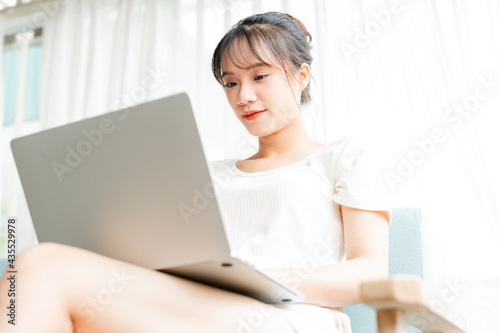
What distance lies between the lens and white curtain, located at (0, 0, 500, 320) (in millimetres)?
2008

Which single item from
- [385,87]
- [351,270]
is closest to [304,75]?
[351,270]

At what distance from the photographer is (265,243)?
3.82ft

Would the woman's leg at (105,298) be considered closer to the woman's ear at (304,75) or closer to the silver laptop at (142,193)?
the silver laptop at (142,193)

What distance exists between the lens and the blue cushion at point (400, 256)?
4.20 ft

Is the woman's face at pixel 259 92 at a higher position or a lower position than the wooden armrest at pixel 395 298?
higher

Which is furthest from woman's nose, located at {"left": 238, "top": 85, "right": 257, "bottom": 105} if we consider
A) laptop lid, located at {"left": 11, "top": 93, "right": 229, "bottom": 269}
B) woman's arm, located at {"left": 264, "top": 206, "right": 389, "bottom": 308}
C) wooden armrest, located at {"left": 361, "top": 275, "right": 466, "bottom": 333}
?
wooden armrest, located at {"left": 361, "top": 275, "right": 466, "bottom": 333}

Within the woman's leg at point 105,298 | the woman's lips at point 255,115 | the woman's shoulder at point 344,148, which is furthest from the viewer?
the woman's lips at point 255,115

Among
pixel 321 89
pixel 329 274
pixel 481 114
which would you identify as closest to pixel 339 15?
pixel 321 89

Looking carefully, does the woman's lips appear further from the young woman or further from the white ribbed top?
the white ribbed top

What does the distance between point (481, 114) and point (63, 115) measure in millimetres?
2060

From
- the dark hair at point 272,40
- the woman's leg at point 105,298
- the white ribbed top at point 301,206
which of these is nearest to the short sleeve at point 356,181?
the white ribbed top at point 301,206

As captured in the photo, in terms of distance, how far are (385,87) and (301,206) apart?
1.20m

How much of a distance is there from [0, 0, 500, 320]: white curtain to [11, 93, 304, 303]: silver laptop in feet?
2.62

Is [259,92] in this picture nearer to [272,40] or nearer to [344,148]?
[272,40]
